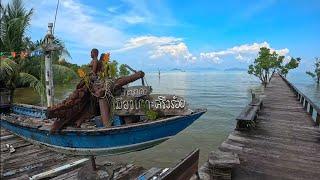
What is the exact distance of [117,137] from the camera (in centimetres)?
952

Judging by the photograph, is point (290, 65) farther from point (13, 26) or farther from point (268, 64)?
point (13, 26)

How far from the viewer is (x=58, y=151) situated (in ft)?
35.6

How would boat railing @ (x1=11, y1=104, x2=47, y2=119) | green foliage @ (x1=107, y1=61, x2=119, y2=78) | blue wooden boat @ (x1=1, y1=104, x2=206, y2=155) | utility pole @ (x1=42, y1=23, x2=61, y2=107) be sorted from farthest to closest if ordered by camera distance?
boat railing @ (x1=11, y1=104, x2=47, y2=119) < utility pole @ (x1=42, y1=23, x2=61, y2=107) < green foliage @ (x1=107, y1=61, x2=119, y2=78) < blue wooden boat @ (x1=1, y1=104, x2=206, y2=155)

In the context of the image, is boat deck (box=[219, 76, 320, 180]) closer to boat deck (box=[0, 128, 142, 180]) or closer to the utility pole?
boat deck (box=[0, 128, 142, 180])

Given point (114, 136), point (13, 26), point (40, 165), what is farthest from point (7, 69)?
point (114, 136)

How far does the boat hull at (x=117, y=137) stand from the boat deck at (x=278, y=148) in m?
2.10

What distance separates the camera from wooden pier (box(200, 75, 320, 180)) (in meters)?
5.60

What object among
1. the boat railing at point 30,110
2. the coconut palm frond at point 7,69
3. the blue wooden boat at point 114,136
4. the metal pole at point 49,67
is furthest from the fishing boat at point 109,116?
the coconut palm frond at point 7,69

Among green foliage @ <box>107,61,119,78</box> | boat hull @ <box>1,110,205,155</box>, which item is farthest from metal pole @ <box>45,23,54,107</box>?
green foliage @ <box>107,61,119,78</box>

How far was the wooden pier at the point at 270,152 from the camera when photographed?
5598 millimetres

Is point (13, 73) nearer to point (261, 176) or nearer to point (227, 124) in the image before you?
point (227, 124)

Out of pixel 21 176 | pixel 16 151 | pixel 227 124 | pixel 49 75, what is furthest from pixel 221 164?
pixel 227 124

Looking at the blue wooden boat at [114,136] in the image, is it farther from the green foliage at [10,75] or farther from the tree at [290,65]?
the tree at [290,65]

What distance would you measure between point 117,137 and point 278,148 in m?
4.85
